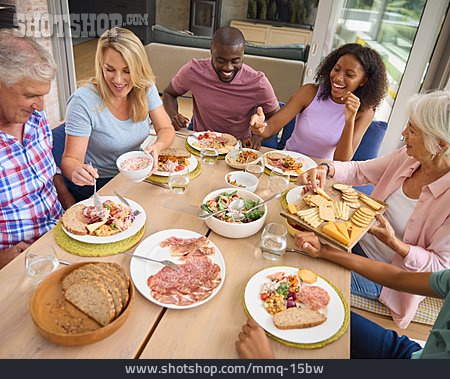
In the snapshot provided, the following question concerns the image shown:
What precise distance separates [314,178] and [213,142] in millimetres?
706

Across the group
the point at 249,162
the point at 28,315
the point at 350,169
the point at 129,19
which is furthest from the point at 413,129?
the point at 129,19

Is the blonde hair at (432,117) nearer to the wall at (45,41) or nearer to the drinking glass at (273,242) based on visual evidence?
the drinking glass at (273,242)

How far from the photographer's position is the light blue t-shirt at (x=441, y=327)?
3.20 ft

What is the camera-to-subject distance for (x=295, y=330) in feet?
3.34

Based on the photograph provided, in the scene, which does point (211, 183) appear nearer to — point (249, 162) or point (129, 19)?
point (249, 162)

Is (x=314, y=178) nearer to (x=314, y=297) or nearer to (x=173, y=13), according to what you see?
(x=314, y=297)

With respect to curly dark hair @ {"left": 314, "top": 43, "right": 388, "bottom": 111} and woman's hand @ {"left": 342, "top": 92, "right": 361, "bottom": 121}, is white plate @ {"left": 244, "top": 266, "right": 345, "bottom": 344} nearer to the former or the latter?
woman's hand @ {"left": 342, "top": 92, "right": 361, "bottom": 121}

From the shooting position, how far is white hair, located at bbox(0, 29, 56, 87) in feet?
4.31

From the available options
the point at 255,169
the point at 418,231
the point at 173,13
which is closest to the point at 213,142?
the point at 255,169

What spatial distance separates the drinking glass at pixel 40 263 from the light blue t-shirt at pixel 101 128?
798 millimetres

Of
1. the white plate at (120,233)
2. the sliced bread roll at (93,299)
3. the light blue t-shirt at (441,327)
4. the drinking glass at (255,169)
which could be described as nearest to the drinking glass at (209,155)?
the drinking glass at (255,169)

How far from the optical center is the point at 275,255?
1.30m

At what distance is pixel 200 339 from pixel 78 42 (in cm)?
795

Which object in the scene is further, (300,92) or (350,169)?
(300,92)
